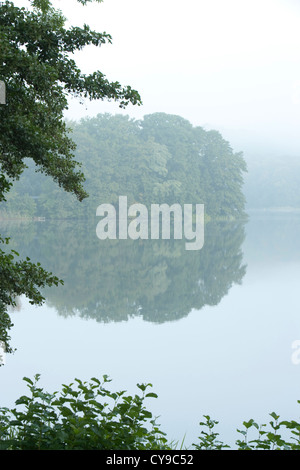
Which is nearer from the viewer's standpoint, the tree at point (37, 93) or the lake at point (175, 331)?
the tree at point (37, 93)

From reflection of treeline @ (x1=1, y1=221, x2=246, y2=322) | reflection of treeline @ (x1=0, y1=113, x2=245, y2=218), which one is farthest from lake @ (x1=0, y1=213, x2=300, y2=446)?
reflection of treeline @ (x1=0, y1=113, x2=245, y2=218)

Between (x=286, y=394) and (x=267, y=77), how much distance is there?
58.2 metres

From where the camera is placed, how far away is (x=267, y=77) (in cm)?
6141

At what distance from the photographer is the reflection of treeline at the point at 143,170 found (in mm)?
31109

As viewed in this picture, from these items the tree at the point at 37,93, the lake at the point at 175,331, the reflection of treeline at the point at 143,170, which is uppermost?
the reflection of treeline at the point at 143,170

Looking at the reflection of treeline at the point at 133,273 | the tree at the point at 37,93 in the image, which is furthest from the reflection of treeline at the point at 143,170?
the tree at the point at 37,93

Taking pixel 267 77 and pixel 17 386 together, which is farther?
pixel 267 77

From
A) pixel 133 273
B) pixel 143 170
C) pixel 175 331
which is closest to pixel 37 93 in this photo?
pixel 175 331

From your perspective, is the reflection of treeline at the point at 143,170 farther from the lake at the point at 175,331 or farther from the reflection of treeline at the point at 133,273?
the lake at the point at 175,331

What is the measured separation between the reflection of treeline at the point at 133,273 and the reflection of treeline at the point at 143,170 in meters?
4.19

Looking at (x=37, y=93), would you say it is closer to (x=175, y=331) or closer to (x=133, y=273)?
(x=175, y=331)
